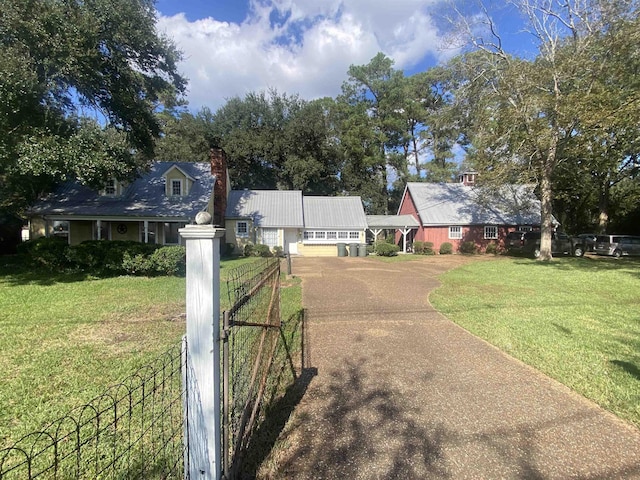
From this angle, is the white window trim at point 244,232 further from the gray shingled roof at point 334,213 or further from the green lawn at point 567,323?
the green lawn at point 567,323

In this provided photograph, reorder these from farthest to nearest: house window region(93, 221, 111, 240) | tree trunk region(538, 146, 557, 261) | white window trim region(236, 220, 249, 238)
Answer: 1. white window trim region(236, 220, 249, 238)
2. house window region(93, 221, 111, 240)
3. tree trunk region(538, 146, 557, 261)

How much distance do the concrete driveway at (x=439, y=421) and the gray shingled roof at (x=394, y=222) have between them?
76.7ft

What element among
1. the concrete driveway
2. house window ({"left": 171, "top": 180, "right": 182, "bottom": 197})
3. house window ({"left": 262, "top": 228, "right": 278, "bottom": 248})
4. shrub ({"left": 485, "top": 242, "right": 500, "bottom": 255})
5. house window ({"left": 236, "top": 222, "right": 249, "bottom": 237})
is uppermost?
house window ({"left": 171, "top": 180, "right": 182, "bottom": 197})

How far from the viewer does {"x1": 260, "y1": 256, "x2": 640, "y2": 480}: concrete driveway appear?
3051 mm

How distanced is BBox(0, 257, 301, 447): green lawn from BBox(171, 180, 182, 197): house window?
11240mm

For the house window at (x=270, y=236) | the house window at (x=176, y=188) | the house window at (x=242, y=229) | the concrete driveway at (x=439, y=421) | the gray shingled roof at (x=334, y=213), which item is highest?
the house window at (x=176, y=188)

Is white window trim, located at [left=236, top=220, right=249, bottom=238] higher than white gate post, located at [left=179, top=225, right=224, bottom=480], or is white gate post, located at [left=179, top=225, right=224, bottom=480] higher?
white window trim, located at [left=236, top=220, right=249, bottom=238]

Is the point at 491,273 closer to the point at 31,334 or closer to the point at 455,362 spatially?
the point at 455,362

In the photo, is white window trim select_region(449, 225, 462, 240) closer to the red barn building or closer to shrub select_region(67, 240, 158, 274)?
the red barn building

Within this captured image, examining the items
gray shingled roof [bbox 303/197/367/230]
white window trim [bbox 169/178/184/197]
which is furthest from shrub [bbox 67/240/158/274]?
gray shingled roof [bbox 303/197/367/230]

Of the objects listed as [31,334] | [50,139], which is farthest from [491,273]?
[50,139]

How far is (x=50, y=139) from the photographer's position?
1155cm

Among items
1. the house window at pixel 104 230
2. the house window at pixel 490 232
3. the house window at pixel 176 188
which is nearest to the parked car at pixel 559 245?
the house window at pixel 490 232

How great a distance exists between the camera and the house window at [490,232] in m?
29.5
